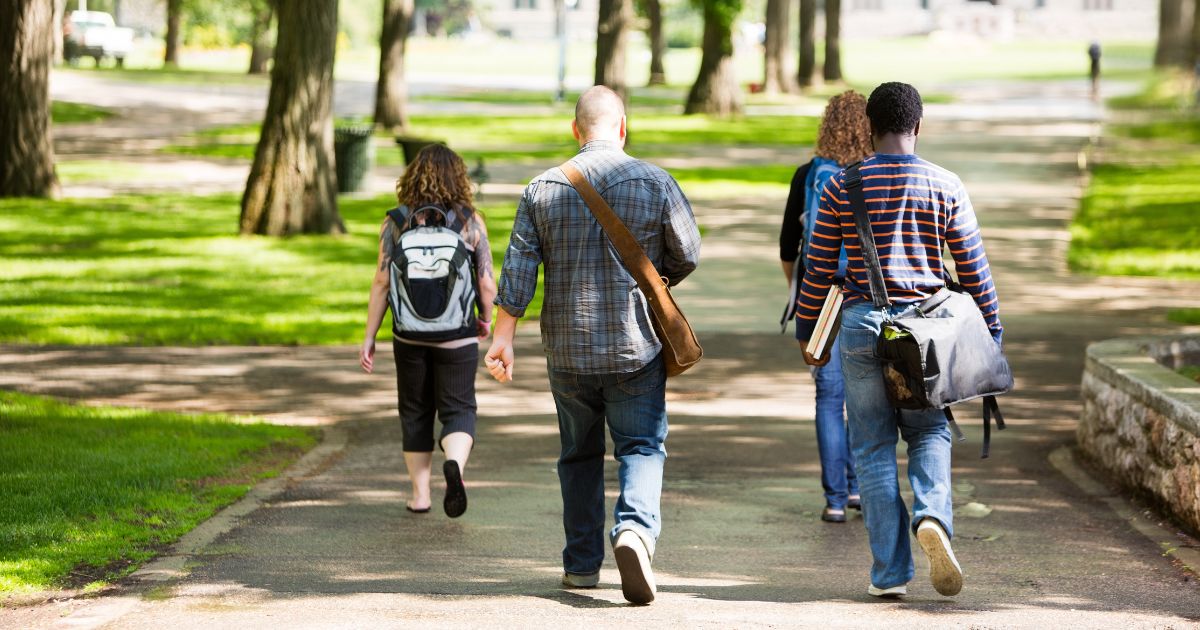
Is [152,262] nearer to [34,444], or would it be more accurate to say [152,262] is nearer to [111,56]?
[34,444]

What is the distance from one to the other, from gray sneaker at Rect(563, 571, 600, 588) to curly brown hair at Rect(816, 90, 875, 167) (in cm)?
210

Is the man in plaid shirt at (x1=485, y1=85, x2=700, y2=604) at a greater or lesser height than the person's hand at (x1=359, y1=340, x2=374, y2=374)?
greater

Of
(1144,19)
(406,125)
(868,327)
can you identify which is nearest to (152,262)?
(868,327)

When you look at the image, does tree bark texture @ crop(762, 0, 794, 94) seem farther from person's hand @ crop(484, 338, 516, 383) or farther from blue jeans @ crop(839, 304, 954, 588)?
person's hand @ crop(484, 338, 516, 383)

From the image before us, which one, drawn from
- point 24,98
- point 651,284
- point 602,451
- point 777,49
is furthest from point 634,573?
point 777,49

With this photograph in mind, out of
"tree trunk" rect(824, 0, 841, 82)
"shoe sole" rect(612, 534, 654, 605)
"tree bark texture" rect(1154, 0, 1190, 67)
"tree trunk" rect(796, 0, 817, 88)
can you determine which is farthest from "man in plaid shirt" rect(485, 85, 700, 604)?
"tree trunk" rect(824, 0, 841, 82)

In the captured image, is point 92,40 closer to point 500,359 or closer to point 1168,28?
point 1168,28

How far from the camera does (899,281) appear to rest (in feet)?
17.5

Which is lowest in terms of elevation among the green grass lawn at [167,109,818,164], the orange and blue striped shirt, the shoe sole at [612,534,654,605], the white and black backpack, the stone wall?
the shoe sole at [612,534,654,605]

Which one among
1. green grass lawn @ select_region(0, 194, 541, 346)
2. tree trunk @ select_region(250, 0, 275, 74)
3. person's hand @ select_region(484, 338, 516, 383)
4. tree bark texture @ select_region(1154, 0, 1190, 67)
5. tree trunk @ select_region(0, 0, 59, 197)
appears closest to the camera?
person's hand @ select_region(484, 338, 516, 383)

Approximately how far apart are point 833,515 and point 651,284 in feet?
6.59

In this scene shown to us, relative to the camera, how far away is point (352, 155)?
21984 millimetres

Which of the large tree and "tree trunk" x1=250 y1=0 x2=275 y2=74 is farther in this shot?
the large tree

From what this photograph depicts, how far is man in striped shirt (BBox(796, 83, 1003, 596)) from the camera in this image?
5344 mm
